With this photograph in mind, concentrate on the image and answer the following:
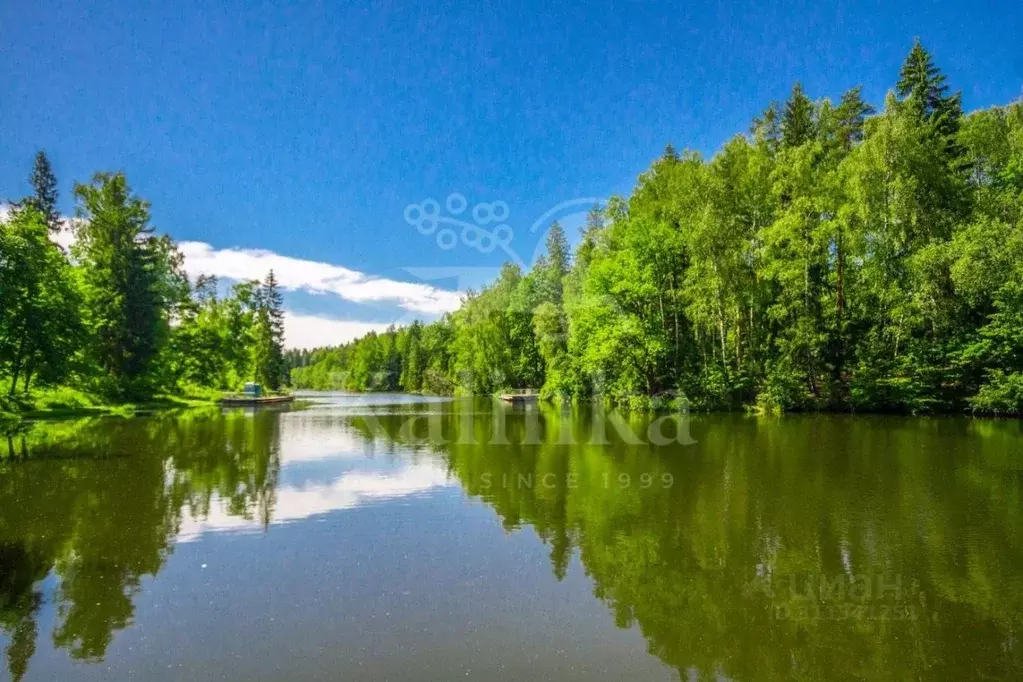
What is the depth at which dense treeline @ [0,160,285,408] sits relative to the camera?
28078 millimetres

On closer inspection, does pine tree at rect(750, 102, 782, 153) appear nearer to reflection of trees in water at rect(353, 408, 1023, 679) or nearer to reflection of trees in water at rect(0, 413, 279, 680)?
reflection of trees in water at rect(353, 408, 1023, 679)

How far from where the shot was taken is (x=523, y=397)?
64562 millimetres

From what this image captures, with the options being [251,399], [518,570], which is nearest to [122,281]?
[251,399]

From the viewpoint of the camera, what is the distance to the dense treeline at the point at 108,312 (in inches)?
1105

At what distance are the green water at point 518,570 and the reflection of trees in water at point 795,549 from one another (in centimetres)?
4

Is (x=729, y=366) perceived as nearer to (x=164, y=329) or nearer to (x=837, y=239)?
(x=837, y=239)

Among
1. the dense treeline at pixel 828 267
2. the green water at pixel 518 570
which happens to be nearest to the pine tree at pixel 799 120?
the dense treeline at pixel 828 267

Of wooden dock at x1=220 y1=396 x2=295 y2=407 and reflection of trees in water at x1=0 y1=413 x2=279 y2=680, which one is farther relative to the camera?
wooden dock at x1=220 y1=396 x2=295 y2=407

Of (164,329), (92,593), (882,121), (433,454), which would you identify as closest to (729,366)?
(882,121)

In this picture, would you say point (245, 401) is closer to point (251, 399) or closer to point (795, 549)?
point (251, 399)

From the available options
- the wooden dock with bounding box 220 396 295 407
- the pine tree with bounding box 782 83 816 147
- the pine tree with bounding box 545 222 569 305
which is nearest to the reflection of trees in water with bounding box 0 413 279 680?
the wooden dock with bounding box 220 396 295 407

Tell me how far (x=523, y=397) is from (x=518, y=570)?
56505mm

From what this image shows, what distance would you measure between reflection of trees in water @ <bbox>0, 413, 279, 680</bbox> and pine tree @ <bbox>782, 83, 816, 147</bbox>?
37.7 metres

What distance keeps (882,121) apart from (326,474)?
31831 millimetres
